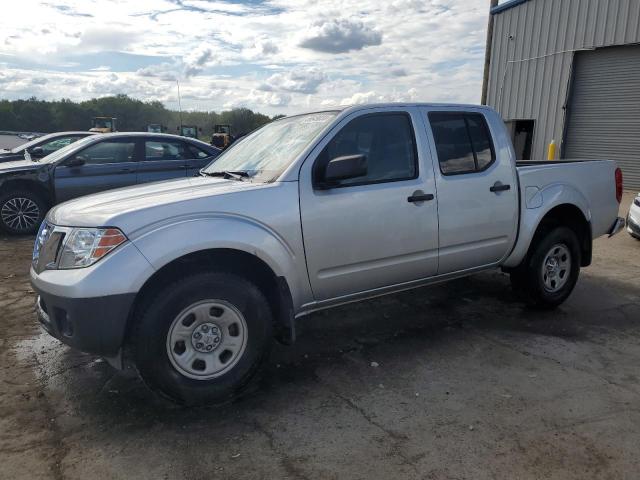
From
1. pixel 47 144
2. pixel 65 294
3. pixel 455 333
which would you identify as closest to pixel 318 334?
pixel 455 333

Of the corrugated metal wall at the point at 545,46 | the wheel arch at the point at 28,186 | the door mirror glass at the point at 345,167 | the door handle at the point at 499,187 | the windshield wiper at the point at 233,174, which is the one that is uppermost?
the corrugated metal wall at the point at 545,46

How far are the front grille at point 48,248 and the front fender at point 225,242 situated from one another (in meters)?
0.55

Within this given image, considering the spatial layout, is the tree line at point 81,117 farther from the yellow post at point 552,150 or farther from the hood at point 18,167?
the hood at point 18,167

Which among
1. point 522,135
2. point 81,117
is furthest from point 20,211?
point 81,117

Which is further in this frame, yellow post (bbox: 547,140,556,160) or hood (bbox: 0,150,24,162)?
yellow post (bbox: 547,140,556,160)

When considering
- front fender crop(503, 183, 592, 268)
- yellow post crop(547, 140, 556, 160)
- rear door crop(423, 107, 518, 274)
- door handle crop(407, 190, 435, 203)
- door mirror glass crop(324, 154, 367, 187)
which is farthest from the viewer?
yellow post crop(547, 140, 556, 160)

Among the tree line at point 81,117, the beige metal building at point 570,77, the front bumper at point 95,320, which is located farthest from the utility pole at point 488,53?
the tree line at point 81,117

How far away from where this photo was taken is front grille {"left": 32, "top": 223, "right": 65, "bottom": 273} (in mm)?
3035

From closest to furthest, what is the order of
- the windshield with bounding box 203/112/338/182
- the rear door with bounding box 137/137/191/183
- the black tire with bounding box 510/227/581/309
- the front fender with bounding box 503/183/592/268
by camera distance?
the windshield with bounding box 203/112/338/182 → the front fender with bounding box 503/183/592/268 → the black tire with bounding box 510/227/581/309 → the rear door with bounding box 137/137/191/183

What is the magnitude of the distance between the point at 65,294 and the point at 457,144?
3.09 meters

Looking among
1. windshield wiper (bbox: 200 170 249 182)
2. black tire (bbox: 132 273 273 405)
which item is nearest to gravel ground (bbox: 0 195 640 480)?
black tire (bbox: 132 273 273 405)

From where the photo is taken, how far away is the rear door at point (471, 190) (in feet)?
13.2

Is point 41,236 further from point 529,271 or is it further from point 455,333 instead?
point 529,271

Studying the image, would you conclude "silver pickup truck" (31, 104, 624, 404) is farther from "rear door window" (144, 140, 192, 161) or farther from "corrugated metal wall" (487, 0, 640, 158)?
"corrugated metal wall" (487, 0, 640, 158)
